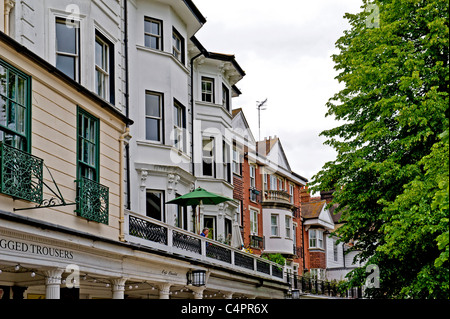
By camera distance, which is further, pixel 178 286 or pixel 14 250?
pixel 178 286

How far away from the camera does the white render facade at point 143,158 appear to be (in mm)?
14719

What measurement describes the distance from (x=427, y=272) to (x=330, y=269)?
43752 mm

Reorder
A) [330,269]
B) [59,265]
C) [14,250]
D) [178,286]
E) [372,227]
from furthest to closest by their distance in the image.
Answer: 1. [330,269]
2. [372,227]
3. [178,286]
4. [59,265]
5. [14,250]

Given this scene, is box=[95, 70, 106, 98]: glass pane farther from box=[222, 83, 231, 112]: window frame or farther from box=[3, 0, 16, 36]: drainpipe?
box=[222, 83, 231, 112]: window frame

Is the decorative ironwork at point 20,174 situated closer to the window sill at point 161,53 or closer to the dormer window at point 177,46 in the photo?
the window sill at point 161,53

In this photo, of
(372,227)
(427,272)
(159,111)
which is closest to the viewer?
(427,272)

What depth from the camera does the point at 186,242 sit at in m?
22.0

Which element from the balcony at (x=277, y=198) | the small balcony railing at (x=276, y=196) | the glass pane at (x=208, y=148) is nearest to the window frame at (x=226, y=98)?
the glass pane at (x=208, y=148)

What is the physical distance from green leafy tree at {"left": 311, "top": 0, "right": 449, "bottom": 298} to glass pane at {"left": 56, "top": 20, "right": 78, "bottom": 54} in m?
9.20

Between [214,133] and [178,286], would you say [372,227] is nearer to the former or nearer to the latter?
[178,286]

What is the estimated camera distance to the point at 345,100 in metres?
24.1

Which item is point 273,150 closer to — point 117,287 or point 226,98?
point 226,98

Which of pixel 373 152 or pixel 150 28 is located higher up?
pixel 150 28
